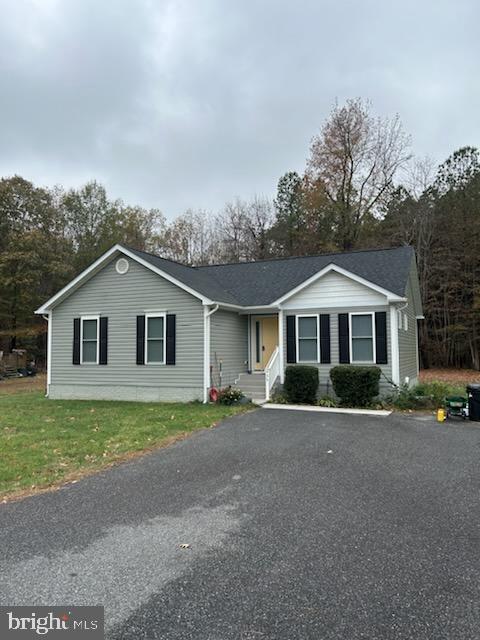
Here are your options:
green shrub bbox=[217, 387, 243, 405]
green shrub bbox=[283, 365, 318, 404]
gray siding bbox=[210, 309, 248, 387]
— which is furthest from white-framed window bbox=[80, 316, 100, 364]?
green shrub bbox=[283, 365, 318, 404]

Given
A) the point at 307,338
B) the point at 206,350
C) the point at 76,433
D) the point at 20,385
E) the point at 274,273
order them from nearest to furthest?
the point at 76,433 → the point at 206,350 → the point at 307,338 → the point at 274,273 → the point at 20,385

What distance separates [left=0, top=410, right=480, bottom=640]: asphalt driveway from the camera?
271cm

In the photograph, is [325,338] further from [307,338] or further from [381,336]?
[381,336]

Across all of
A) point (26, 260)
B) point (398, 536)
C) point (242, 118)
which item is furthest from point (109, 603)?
point (26, 260)

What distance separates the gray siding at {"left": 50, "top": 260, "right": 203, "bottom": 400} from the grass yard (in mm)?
771

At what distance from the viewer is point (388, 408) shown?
11570 millimetres

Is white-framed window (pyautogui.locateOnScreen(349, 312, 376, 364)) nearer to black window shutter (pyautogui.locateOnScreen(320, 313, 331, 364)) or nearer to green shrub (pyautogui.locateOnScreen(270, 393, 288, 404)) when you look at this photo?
black window shutter (pyautogui.locateOnScreen(320, 313, 331, 364))

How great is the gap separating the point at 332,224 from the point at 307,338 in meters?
17.9

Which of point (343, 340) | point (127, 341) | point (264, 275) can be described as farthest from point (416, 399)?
point (127, 341)

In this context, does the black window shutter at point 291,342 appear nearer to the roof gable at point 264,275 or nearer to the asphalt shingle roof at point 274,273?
the roof gable at point 264,275

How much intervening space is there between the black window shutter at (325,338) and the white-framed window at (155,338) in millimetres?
4944

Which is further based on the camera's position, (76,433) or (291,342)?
(291,342)

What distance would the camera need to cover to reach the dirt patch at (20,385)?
17141 mm

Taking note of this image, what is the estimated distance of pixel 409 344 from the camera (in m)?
15.0
